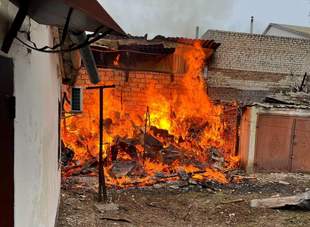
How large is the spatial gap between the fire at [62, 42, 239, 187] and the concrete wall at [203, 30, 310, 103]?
1.05 metres

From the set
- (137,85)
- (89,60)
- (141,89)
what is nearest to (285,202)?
(89,60)

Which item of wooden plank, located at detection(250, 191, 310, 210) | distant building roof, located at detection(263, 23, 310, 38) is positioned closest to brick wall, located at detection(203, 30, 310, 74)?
distant building roof, located at detection(263, 23, 310, 38)

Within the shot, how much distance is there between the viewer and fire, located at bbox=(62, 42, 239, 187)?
39.2ft

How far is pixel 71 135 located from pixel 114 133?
1.70 metres

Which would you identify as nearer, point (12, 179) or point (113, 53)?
point (12, 179)

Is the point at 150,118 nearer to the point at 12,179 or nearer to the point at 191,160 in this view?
the point at 191,160

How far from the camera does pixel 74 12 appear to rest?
5.56ft

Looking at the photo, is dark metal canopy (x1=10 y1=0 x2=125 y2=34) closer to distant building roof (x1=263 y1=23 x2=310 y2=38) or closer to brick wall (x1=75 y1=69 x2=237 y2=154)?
brick wall (x1=75 y1=69 x2=237 y2=154)

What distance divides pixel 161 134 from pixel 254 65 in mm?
6011

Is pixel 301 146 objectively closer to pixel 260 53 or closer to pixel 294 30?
pixel 260 53

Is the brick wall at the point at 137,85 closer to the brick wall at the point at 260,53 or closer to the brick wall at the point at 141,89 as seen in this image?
A: the brick wall at the point at 141,89

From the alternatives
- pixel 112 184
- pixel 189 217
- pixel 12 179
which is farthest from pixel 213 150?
pixel 12 179

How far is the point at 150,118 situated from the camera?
14.6 metres

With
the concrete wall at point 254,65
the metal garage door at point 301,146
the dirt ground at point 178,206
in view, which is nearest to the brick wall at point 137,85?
the concrete wall at point 254,65
